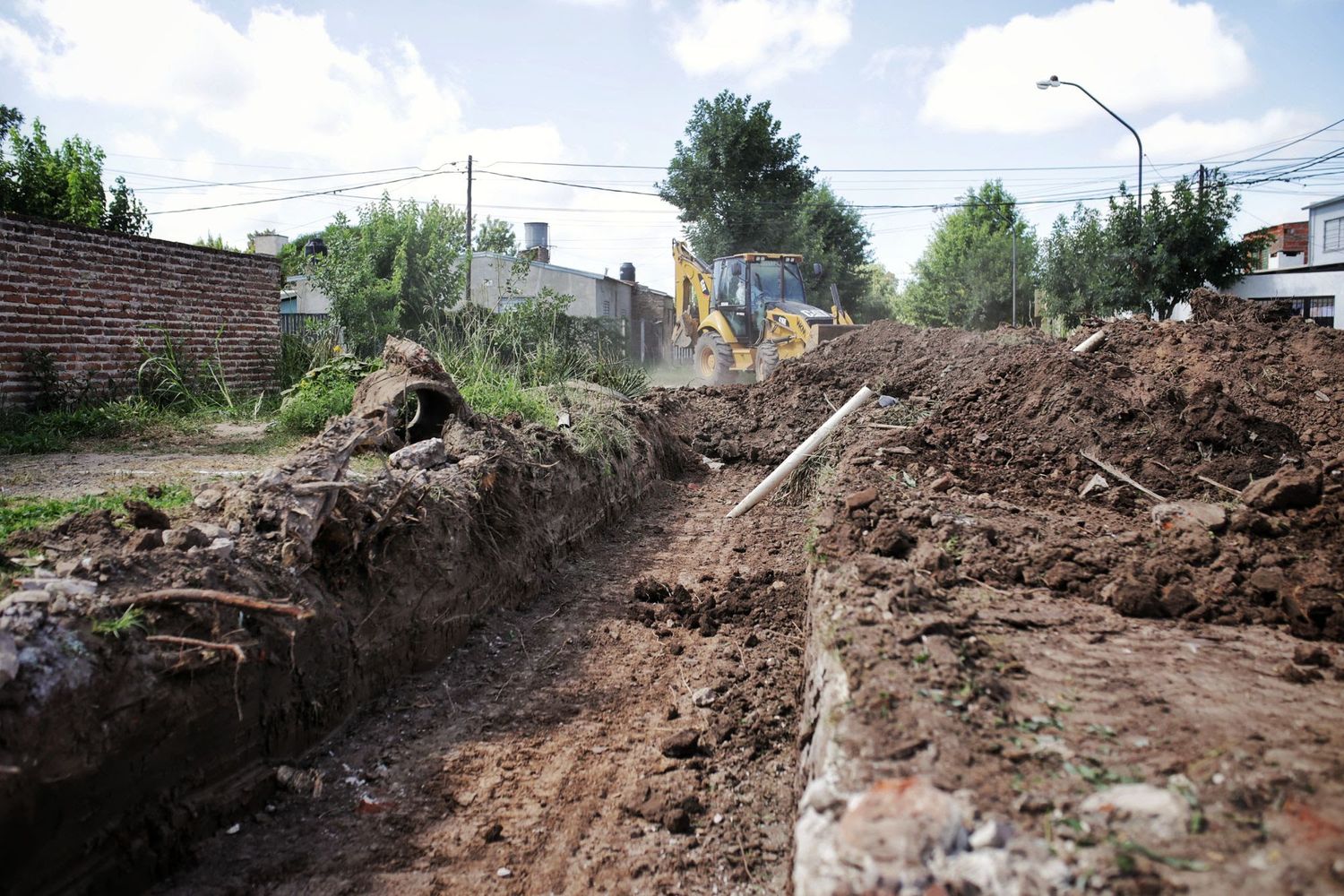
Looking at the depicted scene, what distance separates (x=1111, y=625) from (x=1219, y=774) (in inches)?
60.1

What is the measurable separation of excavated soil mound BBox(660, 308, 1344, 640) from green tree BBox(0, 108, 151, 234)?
12.0 meters

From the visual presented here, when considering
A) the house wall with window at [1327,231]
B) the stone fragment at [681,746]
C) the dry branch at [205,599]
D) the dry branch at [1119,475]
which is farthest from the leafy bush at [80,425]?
the house wall with window at [1327,231]

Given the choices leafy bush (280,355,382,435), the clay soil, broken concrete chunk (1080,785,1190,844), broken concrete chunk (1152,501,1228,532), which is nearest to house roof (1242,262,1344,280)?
the clay soil

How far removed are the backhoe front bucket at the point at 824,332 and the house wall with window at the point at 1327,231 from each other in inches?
1001

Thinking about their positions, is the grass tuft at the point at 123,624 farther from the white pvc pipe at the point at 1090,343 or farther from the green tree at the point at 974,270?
the green tree at the point at 974,270

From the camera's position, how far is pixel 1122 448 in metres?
7.08

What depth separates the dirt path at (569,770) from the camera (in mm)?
3309

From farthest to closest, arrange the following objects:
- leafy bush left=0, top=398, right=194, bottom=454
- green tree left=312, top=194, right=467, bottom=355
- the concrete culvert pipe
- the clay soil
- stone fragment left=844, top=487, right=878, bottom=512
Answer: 1. green tree left=312, top=194, right=467, bottom=355
2. leafy bush left=0, top=398, right=194, bottom=454
3. the concrete culvert pipe
4. stone fragment left=844, top=487, right=878, bottom=512
5. the clay soil

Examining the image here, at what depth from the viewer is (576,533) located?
25.0 feet

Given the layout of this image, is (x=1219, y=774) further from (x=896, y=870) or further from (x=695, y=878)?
(x=695, y=878)

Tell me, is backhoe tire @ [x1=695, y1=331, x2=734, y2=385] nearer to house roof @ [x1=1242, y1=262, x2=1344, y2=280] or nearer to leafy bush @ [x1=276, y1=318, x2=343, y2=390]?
leafy bush @ [x1=276, y1=318, x2=343, y2=390]

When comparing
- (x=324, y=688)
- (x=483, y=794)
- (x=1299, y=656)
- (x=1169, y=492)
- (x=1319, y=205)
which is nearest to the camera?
(x=1299, y=656)

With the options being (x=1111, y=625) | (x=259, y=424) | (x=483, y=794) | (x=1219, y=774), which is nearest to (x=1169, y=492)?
Result: (x=1111, y=625)

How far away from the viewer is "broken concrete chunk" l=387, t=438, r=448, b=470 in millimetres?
5855
